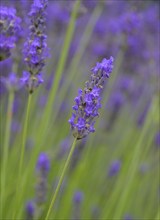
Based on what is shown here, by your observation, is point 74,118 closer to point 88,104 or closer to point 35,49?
point 88,104

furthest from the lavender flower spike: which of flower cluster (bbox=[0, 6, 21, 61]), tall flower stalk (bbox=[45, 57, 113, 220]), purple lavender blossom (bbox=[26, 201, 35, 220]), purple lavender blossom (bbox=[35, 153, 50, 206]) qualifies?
purple lavender blossom (bbox=[26, 201, 35, 220])

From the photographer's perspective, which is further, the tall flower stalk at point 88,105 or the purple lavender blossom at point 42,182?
the purple lavender blossom at point 42,182

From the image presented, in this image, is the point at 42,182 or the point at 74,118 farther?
the point at 42,182

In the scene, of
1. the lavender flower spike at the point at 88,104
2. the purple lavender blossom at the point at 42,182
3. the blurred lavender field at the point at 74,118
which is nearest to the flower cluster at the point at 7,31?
the blurred lavender field at the point at 74,118

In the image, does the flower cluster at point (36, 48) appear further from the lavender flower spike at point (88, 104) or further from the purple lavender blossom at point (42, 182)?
the purple lavender blossom at point (42, 182)

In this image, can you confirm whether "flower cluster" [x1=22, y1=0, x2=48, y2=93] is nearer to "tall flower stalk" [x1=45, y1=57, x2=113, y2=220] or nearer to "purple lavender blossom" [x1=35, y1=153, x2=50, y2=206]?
"tall flower stalk" [x1=45, y1=57, x2=113, y2=220]

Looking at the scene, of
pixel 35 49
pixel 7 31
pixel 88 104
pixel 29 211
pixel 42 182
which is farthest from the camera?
pixel 29 211

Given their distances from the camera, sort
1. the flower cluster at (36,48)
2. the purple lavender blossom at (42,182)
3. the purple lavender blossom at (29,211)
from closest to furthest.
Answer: the flower cluster at (36,48)
the purple lavender blossom at (42,182)
the purple lavender blossom at (29,211)

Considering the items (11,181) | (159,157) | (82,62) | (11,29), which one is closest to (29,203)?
(11,181)

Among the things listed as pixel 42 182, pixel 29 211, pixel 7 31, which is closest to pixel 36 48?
pixel 7 31
